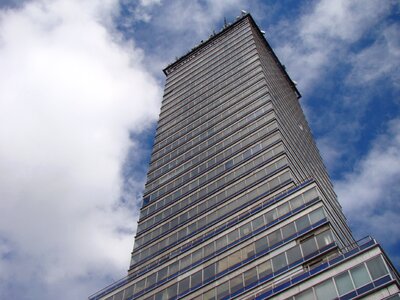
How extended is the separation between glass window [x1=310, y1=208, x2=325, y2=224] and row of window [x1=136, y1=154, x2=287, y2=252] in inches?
650

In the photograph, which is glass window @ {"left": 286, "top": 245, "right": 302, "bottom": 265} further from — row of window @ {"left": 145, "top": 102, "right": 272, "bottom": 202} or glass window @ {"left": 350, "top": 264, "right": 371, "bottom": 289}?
row of window @ {"left": 145, "top": 102, "right": 272, "bottom": 202}

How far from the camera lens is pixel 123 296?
61.8 m

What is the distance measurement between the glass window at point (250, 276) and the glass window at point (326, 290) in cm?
1180

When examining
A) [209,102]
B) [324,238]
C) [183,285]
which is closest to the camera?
[324,238]

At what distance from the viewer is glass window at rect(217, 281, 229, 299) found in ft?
170

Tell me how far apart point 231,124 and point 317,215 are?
37.8 metres

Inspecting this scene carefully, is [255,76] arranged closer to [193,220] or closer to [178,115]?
[178,115]

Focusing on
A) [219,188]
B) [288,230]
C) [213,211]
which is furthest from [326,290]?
[219,188]

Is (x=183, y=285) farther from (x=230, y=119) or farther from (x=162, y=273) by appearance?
(x=230, y=119)

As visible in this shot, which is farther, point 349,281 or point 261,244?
point 261,244

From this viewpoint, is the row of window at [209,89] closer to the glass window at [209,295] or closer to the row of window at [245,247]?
the row of window at [245,247]

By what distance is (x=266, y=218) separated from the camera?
5806 cm

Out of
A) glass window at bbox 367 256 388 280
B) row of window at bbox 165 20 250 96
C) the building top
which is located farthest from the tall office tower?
the building top

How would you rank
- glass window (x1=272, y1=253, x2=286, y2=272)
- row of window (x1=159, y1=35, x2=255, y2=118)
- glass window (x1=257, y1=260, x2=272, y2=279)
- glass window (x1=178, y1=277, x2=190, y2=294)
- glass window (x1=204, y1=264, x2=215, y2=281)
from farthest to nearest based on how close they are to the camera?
row of window (x1=159, y1=35, x2=255, y2=118) → glass window (x1=178, y1=277, x2=190, y2=294) → glass window (x1=204, y1=264, x2=215, y2=281) → glass window (x1=257, y1=260, x2=272, y2=279) → glass window (x1=272, y1=253, x2=286, y2=272)
